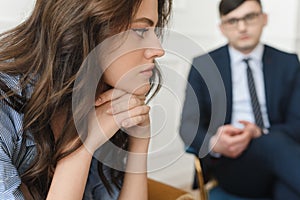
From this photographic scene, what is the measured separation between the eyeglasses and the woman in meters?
1.01

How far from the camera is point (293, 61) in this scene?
5.50 feet

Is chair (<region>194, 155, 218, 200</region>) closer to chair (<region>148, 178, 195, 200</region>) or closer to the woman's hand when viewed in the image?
chair (<region>148, 178, 195, 200</region>)

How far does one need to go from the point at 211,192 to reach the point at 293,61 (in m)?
0.63

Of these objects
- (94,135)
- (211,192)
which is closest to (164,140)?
(94,135)

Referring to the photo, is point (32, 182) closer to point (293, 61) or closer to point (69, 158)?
point (69, 158)

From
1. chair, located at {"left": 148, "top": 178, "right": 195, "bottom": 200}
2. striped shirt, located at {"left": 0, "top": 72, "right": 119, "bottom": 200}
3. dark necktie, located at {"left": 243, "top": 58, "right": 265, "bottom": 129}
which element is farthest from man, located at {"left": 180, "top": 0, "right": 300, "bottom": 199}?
striped shirt, located at {"left": 0, "top": 72, "right": 119, "bottom": 200}

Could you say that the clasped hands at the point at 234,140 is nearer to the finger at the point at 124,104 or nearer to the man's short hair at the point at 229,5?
the man's short hair at the point at 229,5

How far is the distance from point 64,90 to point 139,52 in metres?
0.15

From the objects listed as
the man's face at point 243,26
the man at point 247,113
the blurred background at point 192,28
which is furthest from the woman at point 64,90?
the man's face at point 243,26

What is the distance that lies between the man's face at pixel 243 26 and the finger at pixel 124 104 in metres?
1.01

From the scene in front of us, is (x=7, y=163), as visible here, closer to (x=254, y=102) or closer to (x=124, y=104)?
(x=124, y=104)

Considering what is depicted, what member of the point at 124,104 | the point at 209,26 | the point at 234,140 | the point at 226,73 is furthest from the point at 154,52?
the point at 209,26

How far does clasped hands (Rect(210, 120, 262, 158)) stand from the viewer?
58.0 inches

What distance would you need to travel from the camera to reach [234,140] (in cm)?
147
